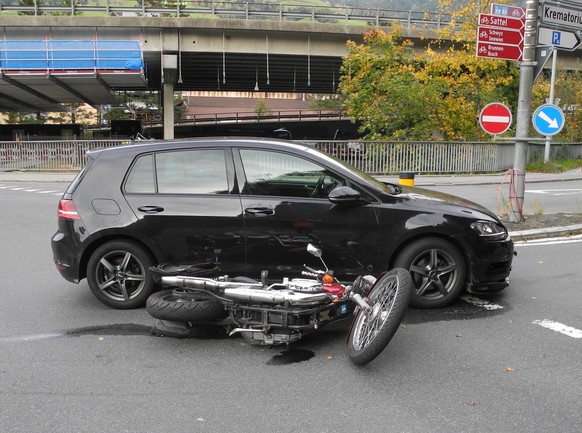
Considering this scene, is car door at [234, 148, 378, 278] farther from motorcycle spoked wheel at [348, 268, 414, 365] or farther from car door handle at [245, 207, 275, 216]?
motorcycle spoked wheel at [348, 268, 414, 365]

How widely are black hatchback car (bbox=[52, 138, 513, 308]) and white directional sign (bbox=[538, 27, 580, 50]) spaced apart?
18.8 feet

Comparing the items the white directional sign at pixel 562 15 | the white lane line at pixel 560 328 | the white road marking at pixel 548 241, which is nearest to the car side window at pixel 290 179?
the white lane line at pixel 560 328

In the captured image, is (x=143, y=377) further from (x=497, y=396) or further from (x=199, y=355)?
(x=497, y=396)

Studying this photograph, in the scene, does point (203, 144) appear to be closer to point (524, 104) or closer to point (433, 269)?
point (433, 269)

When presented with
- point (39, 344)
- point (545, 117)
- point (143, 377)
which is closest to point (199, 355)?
point (143, 377)

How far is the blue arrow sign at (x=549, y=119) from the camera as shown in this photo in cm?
1034

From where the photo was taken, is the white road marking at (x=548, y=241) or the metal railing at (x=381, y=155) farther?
the metal railing at (x=381, y=155)

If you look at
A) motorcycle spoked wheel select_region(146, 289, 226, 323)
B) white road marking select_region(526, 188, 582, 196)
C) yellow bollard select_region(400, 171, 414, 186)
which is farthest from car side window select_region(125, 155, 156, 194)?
white road marking select_region(526, 188, 582, 196)

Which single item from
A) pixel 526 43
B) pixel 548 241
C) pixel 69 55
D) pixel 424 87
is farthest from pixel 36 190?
pixel 69 55

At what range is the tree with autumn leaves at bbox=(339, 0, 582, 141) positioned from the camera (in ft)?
80.4

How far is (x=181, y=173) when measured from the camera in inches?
225

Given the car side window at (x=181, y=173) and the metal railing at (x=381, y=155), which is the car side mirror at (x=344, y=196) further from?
the metal railing at (x=381, y=155)

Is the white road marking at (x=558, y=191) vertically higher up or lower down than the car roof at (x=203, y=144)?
lower down

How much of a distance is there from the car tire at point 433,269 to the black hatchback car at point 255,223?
0.04 ft
